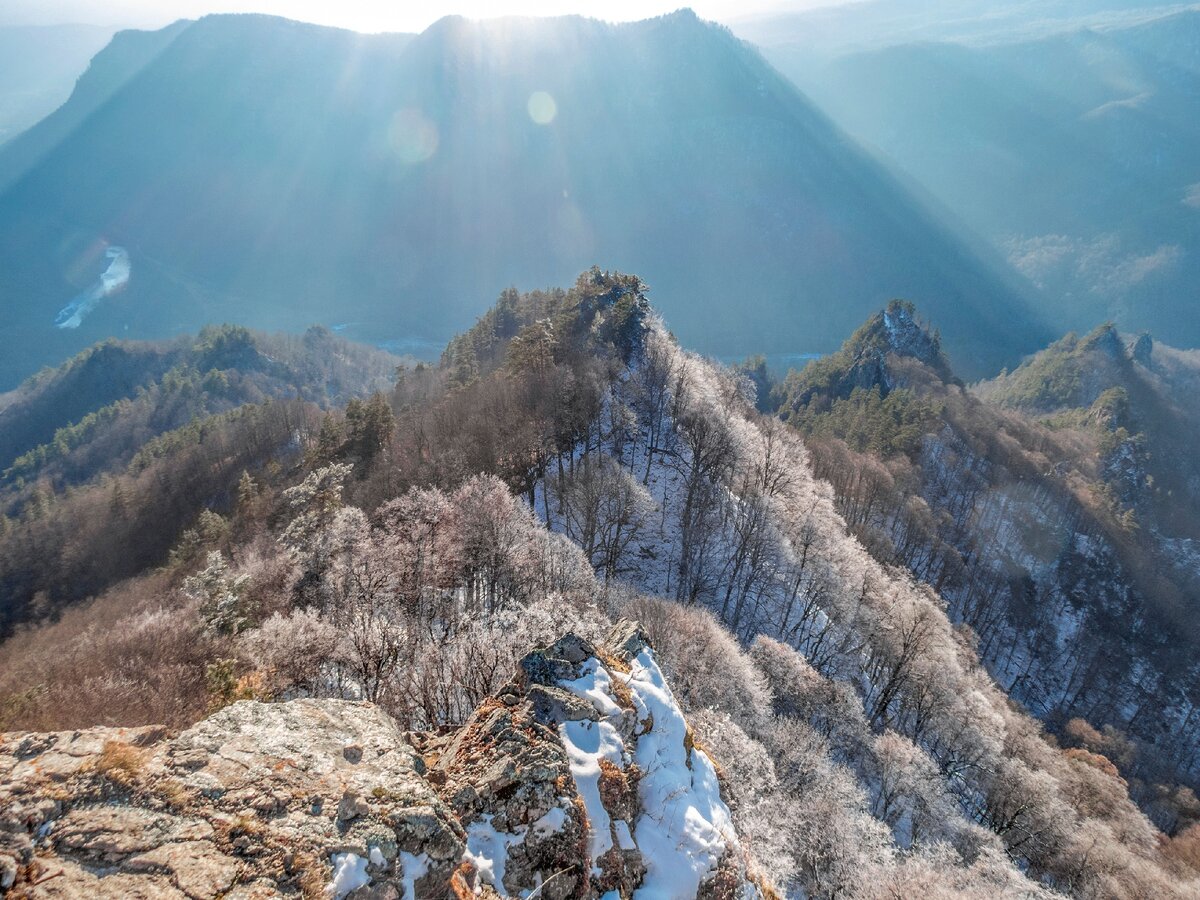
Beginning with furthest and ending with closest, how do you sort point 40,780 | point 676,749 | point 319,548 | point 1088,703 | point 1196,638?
point 1196,638 → point 1088,703 → point 319,548 → point 676,749 → point 40,780

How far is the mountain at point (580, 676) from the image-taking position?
10125mm

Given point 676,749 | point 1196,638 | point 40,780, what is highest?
point 40,780

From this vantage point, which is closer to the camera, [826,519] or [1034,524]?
[826,519]

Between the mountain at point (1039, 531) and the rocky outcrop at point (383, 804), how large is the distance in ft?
204

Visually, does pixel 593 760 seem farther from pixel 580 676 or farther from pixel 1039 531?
pixel 1039 531

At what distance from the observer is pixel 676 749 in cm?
1431

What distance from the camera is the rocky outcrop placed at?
7.41 meters

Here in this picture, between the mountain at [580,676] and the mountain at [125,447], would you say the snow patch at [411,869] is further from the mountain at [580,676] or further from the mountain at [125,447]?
the mountain at [125,447]

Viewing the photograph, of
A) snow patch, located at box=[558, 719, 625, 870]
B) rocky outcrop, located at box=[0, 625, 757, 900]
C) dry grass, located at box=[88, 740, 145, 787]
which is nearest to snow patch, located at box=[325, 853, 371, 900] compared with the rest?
rocky outcrop, located at box=[0, 625, 757, 900]

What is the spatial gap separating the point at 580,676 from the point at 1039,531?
375 feet

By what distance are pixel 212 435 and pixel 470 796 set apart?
4573 inches

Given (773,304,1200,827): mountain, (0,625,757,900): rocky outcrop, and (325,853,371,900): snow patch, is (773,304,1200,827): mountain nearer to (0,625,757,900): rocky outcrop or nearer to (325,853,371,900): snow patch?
(0,625,757,900): rocky outcrop

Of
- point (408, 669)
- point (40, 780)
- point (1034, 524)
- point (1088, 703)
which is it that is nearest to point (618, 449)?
point (408, 669)

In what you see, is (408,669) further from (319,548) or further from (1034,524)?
(1034,524)
